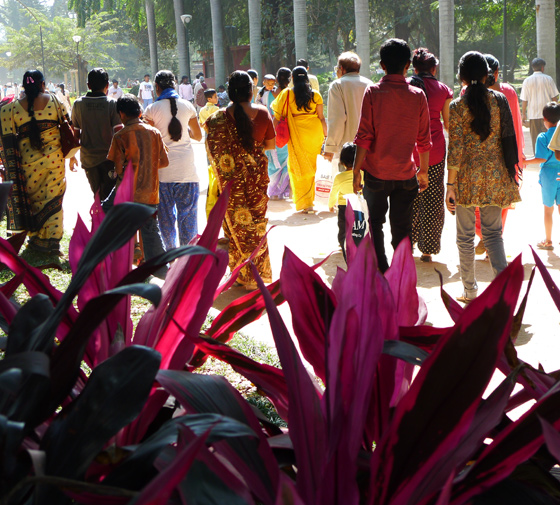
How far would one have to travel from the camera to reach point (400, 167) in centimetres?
514

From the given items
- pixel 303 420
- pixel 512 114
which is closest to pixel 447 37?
pixel 512 114

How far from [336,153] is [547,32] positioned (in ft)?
33.5

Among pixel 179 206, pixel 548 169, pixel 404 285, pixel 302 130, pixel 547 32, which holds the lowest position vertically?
pixel 179 206

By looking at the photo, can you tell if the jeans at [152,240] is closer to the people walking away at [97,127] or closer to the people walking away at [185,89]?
the people walking away at [97,127]

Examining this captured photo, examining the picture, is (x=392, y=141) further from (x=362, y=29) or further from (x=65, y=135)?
(x=362, y=29)

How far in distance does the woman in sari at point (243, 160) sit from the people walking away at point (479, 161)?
142 cm

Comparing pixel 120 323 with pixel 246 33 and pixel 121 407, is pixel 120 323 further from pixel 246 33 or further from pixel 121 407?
pixel 246 33

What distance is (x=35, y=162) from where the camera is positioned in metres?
6.86

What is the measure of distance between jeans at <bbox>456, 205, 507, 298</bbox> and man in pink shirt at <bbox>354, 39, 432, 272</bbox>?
385 mm

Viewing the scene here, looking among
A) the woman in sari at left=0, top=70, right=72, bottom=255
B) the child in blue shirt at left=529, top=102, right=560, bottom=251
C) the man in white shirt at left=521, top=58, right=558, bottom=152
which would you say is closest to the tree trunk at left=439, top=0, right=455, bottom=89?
the man in white shirt at left=521, top=58, right=558, bottom=152

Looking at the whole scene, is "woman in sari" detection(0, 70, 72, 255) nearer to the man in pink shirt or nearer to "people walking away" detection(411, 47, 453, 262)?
the man in pink shirt

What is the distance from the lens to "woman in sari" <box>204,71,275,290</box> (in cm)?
548

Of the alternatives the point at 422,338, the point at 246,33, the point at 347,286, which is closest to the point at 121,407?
the point at 347,286

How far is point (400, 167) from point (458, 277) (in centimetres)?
130
